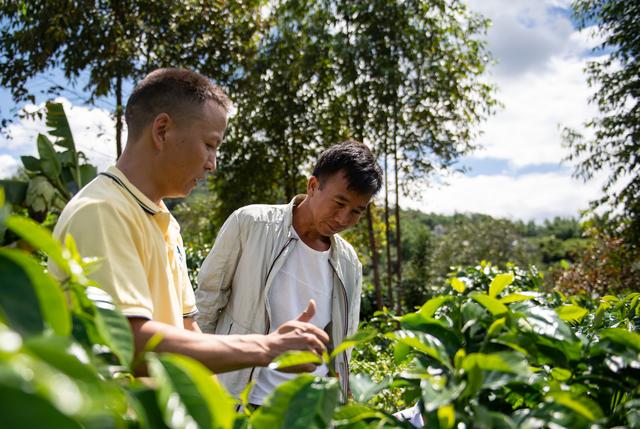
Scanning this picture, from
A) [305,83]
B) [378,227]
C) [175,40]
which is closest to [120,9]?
[175,40]

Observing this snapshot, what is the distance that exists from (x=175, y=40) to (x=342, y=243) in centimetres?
681

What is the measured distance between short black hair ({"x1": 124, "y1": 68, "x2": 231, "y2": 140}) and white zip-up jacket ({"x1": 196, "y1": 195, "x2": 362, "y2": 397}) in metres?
0.87

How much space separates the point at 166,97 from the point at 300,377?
3.46 ft

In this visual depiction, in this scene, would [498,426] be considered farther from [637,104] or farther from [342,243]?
[637,104]

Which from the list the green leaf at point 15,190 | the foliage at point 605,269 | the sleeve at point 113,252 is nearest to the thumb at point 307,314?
the sleeve at point 113,252

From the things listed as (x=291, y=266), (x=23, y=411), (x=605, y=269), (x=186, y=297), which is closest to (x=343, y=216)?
(x=291, y=266)

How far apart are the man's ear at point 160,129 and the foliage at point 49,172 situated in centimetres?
545

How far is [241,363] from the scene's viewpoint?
1.09 metres

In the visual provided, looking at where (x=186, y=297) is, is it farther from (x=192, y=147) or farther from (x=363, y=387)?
(x=363, y=387)

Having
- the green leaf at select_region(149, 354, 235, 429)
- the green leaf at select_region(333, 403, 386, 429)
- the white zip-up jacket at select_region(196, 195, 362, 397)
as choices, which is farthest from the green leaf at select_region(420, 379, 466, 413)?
the white zip-up jacket at select_region(196, 195, 362, 397)

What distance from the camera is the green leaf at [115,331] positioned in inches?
23.8

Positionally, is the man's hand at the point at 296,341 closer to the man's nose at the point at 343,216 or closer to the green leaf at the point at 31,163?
the man's nose at the point at 343,216

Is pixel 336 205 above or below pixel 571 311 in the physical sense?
above

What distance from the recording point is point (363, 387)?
81 cm
